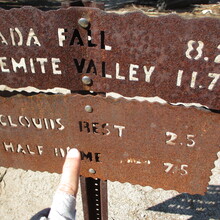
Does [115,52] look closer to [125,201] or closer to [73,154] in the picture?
[73,154]

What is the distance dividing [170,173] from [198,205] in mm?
1333

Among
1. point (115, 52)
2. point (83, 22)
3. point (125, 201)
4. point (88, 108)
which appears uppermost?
point (83, 22)

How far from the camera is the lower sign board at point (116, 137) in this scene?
1.10 m

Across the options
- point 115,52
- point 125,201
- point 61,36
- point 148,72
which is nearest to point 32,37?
point 61,36

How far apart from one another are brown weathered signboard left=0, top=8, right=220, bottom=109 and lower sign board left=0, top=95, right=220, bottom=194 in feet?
0.24

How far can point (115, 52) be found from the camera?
100 centimetres

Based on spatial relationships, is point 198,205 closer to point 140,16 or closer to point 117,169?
point 117,169

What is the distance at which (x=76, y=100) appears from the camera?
113 centimetres

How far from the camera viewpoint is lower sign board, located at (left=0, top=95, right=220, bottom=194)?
1100mm

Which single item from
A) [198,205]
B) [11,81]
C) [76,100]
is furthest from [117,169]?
[198,205]

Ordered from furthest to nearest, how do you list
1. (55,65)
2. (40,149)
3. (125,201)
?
(125,201), (40,149), (55,65)

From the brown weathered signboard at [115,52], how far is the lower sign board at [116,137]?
0.07 m

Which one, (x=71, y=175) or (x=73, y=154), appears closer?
(x=71, y=175)

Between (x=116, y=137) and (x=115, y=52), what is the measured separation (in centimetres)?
41
